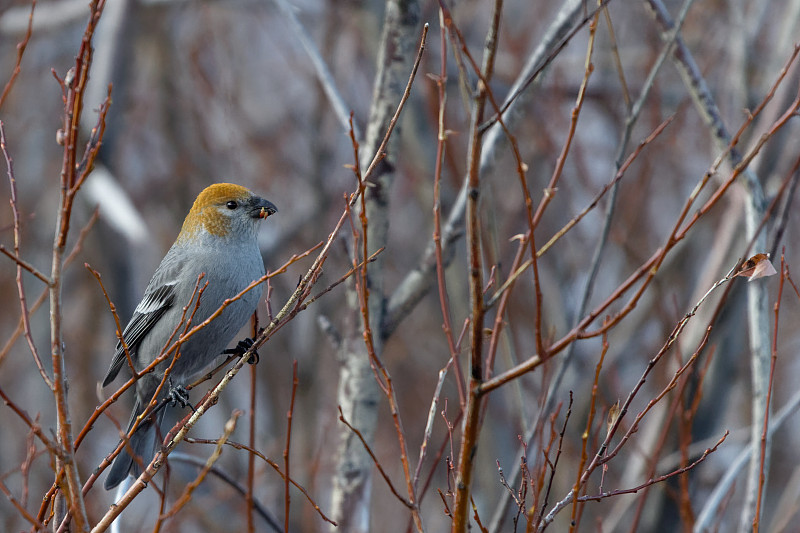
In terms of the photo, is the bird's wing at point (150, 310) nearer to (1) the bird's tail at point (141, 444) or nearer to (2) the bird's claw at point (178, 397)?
(1) the bird's tail at point (141, 444)

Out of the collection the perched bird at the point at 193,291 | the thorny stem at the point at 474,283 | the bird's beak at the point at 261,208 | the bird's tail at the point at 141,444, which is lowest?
the thorny stem at the point at 474,283

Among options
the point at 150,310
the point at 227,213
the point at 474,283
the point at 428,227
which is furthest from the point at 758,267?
the point at 428,227

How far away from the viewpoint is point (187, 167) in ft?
30.1

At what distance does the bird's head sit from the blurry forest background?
2.03 feet

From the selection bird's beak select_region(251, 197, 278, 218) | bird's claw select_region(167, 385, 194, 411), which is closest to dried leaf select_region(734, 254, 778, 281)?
bird's beak select_region(251, 197, 278, 218)

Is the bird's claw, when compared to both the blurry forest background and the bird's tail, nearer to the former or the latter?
the bird's tail

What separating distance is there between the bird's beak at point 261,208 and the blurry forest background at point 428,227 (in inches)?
23.4

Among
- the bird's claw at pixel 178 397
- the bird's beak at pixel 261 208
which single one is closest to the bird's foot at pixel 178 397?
the bird's claw at pixel 178 397

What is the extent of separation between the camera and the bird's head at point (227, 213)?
4.32 meters

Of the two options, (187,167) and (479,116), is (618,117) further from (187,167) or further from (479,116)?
(479,116)

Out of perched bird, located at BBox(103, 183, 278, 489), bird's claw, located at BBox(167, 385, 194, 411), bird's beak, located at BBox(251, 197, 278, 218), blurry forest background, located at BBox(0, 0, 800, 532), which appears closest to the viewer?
bird's claw, located at BBox(167, 385, 194, 411)

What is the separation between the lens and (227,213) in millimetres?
4348

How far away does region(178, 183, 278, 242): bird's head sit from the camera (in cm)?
432

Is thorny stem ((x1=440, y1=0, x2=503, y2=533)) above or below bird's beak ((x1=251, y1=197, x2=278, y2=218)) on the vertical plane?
below
